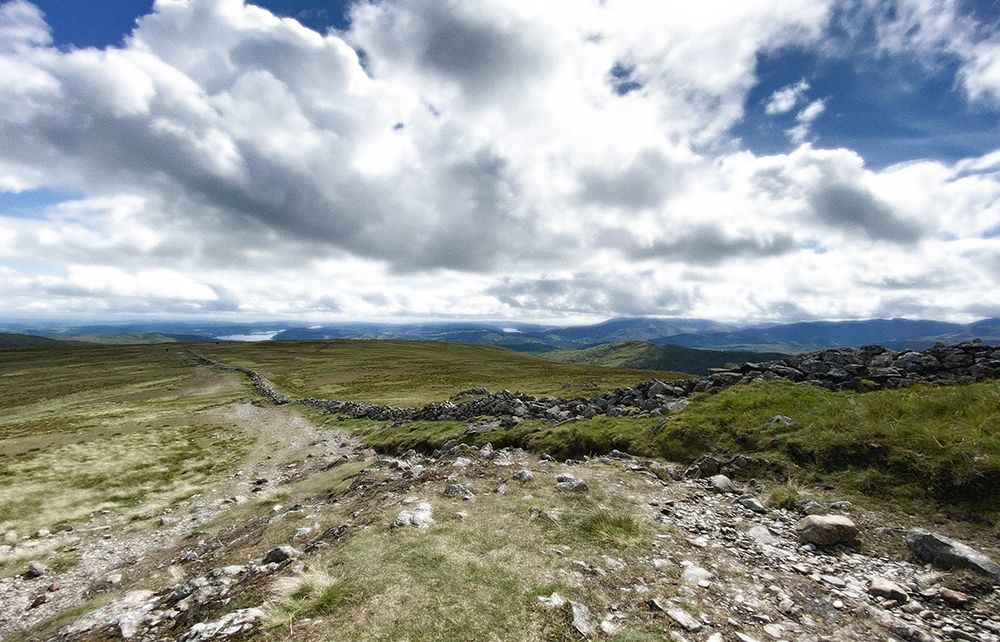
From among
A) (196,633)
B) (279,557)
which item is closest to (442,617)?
(196,633)

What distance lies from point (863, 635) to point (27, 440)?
212ft

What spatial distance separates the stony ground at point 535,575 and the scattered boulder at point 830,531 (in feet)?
A: 0.46

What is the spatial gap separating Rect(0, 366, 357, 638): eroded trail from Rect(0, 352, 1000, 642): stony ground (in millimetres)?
170

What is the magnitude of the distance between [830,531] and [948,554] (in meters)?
1.82

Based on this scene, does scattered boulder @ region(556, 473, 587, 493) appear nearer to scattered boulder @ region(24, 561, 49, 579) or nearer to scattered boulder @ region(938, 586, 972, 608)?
scattered boulder @ region(938, 586, 972, 608)

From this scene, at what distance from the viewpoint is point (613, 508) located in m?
11.8

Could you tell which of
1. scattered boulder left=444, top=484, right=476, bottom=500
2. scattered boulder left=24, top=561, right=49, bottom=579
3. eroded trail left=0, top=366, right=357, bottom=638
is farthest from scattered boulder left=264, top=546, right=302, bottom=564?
scattered boulder left=24, top=561, right=49, bottom=579

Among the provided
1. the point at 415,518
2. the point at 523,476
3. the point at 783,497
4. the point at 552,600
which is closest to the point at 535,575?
the point at 552,600

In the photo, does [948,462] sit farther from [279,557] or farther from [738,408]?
[279,557]

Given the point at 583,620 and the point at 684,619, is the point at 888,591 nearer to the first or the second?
the point at 684,619

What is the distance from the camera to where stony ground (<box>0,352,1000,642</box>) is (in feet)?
22.8

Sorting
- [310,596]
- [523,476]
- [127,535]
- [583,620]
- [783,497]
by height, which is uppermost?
[783,497]

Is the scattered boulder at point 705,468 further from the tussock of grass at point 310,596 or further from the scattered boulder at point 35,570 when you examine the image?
the scattered boulder at point 35,570

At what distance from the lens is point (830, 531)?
947 cm
